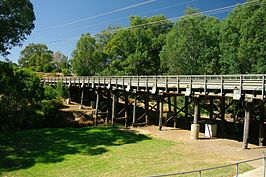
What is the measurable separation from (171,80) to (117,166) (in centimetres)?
1077

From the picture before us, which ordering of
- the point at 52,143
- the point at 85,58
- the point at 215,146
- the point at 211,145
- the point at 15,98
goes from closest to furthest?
the point at 215,146, the point at 211,145, the point at 52,143, the point at 15,98, the point at 85,58

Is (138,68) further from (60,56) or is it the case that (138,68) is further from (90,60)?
(60,56)

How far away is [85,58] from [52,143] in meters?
45.9

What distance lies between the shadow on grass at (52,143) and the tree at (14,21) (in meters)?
6.88

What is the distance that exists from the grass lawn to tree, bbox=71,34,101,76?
42.0 meters

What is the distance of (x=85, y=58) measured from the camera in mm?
66750

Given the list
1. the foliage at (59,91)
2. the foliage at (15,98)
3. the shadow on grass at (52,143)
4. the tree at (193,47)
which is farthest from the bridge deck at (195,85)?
the tree at (193,47)

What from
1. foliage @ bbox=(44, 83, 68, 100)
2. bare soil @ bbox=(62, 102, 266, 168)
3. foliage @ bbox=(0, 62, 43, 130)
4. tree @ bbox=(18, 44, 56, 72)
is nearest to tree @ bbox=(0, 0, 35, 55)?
foliage @ bbox=(0, 62, 43, 130)

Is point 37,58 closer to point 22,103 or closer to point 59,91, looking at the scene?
point 59,91

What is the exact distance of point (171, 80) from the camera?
2458cm

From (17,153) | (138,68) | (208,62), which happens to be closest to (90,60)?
(138,68)

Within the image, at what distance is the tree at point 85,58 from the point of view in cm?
6644

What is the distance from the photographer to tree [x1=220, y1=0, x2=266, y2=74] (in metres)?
30.5

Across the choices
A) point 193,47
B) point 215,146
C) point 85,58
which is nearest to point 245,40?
point 193,47
